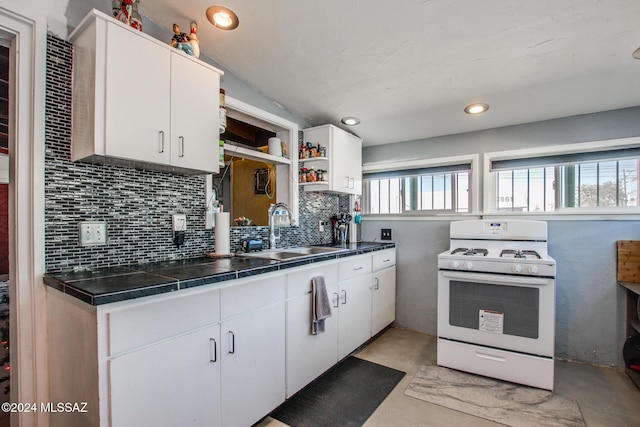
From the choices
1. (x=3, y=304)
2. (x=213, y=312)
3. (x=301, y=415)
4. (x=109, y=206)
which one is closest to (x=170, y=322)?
(x=213, y=312)

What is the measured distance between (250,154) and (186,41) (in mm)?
849

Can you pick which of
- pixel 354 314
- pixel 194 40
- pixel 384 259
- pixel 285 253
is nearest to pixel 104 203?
pixel 194 40

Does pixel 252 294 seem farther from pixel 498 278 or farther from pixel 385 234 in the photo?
pixel 385 234

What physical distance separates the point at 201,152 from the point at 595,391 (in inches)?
116

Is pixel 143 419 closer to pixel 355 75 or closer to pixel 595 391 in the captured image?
pixel 355 75

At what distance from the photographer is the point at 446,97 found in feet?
7.88

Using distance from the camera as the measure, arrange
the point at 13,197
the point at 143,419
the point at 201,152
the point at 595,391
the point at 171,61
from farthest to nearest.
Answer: the point at 595,391, the point at 201,152, the point at 171,61, the point at 13,197, the point at 143,419

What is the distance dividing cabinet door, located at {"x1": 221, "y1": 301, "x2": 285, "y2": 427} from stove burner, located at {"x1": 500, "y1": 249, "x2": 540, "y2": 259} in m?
1.72

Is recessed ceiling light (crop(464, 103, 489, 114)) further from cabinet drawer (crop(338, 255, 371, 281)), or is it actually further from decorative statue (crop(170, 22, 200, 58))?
decorative statue (crop(170, 22, 200, 58))

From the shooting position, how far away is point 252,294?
1637 millimetres

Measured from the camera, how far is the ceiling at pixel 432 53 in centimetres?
159

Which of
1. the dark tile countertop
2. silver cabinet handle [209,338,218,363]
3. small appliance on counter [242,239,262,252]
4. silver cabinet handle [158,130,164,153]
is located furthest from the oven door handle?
silver cabinet handle [158,130,164,153]

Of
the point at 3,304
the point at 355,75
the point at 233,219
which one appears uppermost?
the point at 355,75

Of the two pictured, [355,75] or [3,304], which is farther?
[355,75]
